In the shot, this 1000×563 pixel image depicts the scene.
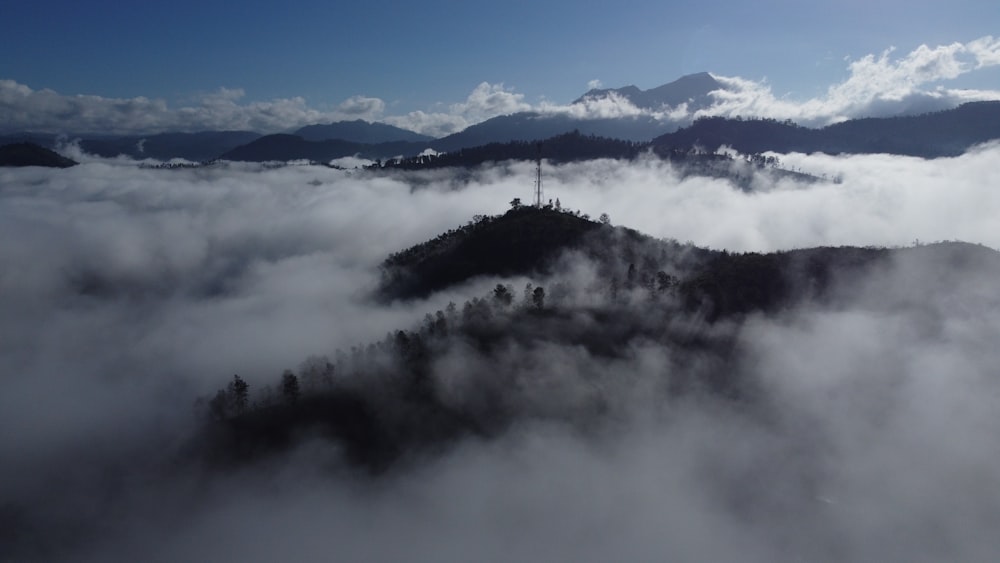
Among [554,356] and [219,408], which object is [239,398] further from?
[554,356]

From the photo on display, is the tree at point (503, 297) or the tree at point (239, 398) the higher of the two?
the tree at point (503, 297)

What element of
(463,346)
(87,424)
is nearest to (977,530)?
(463,346)

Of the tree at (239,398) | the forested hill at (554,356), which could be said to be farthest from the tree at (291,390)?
the tree at (239,398)

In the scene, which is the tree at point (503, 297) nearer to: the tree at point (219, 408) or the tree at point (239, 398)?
the tree at point (239, 398)

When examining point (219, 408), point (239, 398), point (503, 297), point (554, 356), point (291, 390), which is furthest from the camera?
point (503, 297)

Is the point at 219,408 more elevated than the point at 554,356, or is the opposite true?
the point at 554,356

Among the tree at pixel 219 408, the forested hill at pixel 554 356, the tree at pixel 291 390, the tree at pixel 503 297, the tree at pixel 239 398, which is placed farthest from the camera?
the tree at pixel 503 297

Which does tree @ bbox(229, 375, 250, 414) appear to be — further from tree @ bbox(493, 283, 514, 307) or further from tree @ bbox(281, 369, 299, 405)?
tree @ bbox(493, 283, 514, 307)

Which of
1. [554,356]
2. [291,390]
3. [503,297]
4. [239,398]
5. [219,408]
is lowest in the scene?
[219,408]

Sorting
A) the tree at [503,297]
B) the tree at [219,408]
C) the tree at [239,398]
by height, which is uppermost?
the tree at [503,297]

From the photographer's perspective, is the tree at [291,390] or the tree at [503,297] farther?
the tree at [503,297]

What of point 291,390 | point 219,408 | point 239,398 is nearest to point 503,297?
point 291,390
